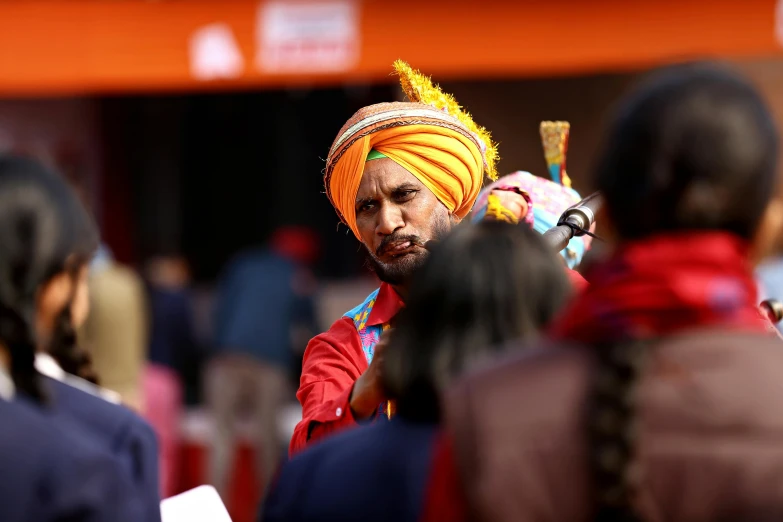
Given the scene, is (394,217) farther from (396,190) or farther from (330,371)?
(330,371)

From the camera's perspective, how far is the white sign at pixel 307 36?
6527mm

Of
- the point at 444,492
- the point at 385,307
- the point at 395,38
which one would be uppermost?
the point at 395,38

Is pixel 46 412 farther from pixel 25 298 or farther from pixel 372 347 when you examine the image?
pixel 372 347

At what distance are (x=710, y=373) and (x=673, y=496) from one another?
0.17m

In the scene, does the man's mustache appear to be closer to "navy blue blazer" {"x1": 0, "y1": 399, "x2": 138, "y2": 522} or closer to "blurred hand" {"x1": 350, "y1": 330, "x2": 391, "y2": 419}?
"blurred hand" {"x1": 350, "y1": 330, "x2": 391, "y2": 419}

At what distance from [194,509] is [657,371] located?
4.02 ft

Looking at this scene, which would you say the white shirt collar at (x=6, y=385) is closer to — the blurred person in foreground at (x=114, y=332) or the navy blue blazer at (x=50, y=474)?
the navy blue blazer at (x=50, y=474)

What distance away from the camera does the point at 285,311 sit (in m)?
8.72

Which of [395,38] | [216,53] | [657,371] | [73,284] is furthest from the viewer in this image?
[216,53]

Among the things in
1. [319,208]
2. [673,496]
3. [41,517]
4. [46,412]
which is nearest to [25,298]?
[46,412]

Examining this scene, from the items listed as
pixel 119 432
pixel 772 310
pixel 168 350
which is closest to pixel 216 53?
pixel 168 350

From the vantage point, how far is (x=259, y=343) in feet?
28.5

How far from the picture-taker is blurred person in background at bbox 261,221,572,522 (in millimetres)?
1848

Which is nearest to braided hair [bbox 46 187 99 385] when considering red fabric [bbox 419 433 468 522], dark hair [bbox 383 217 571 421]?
dark hair [bbox 383 217 571 421]
